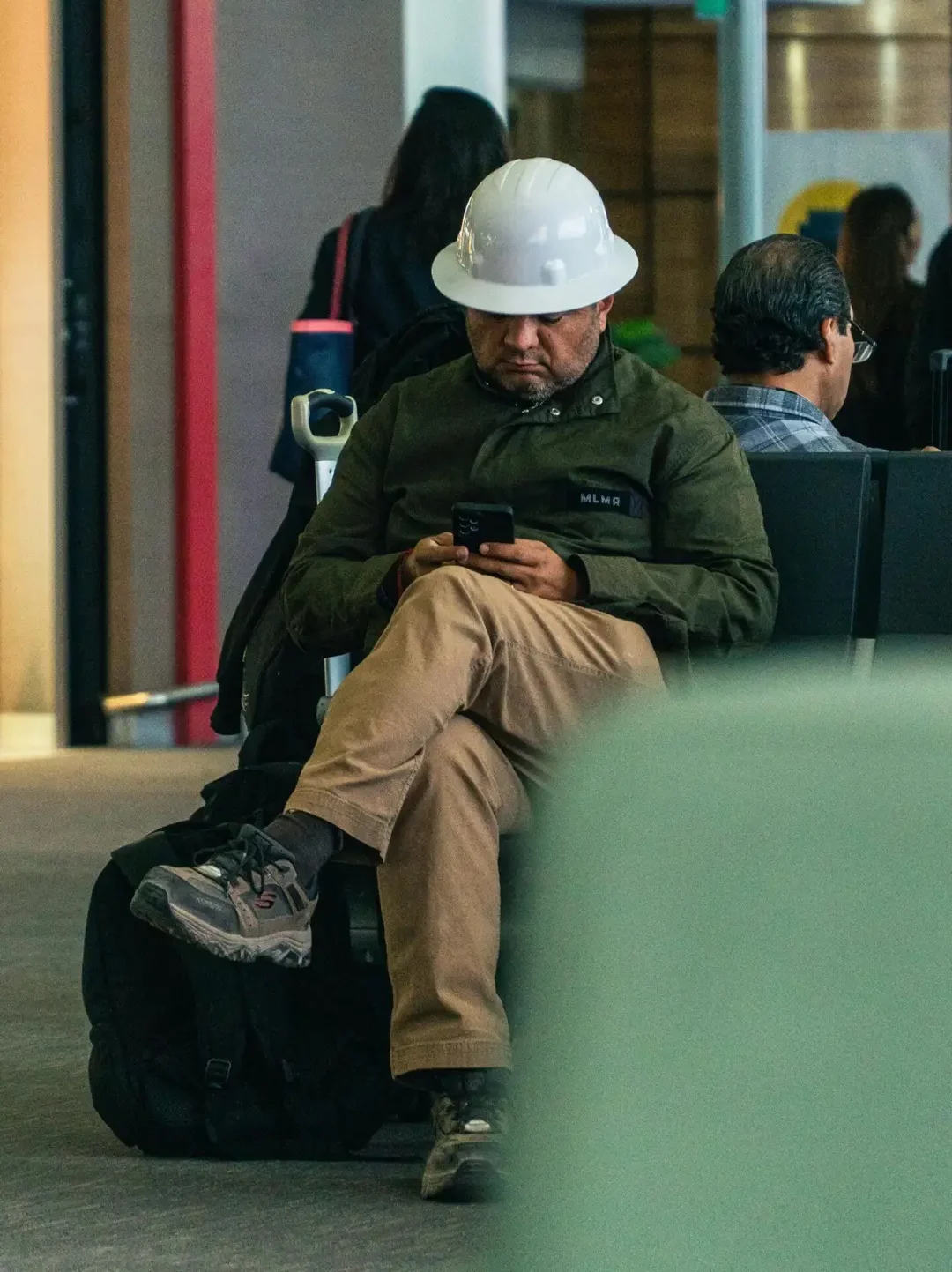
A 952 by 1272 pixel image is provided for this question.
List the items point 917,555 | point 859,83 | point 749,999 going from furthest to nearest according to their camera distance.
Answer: point 859,83 < point 917,555 < point 749,999

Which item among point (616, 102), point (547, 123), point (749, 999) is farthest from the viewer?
point (616, 102)

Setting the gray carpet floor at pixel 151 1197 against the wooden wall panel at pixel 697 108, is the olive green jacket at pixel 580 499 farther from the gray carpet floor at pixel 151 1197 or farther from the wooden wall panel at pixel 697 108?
the wooden wall panel at pixel 697 108

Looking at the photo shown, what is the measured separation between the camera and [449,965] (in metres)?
3.21

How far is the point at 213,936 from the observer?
3.16 metres

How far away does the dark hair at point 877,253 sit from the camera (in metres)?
6.80

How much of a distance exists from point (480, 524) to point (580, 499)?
239 mm

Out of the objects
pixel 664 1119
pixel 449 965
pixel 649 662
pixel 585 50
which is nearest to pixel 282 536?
pixel 649 662

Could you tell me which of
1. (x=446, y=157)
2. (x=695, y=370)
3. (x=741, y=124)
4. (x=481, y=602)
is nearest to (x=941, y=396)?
(x=481, y=602)

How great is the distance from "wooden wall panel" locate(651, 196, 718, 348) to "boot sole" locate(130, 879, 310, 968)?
9586mm

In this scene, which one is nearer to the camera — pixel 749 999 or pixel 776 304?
pixel 749 999

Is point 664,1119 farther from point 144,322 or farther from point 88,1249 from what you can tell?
point 144,322

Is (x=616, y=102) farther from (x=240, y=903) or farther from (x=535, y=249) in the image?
(x=240, y=903)

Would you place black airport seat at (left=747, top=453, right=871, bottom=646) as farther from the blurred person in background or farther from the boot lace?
the blurred person in background

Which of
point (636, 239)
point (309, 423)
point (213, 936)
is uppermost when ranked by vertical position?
point (636, 239)
